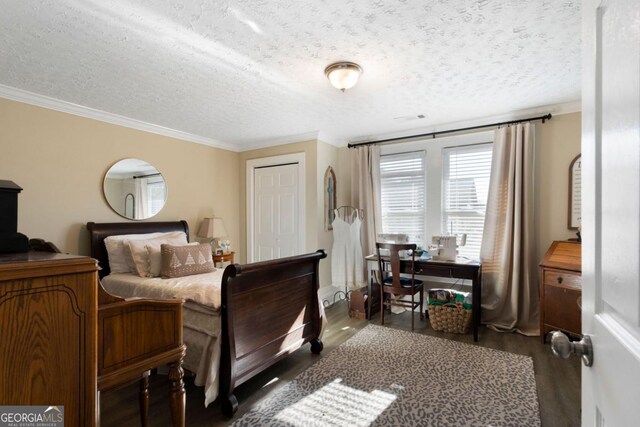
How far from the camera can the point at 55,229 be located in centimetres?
304

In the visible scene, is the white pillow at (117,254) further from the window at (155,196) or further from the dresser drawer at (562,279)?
the dresser drawer at (562,279)

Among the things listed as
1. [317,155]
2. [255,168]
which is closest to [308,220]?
[317,155]

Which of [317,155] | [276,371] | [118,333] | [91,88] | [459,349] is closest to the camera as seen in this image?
[118,333]

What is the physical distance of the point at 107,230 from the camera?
329 centimetres

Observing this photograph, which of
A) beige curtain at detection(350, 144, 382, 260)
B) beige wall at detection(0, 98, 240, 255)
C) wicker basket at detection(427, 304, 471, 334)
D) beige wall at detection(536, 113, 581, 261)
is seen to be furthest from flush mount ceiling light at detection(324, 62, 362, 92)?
beige wall at detection(0, 98, 240, 255)

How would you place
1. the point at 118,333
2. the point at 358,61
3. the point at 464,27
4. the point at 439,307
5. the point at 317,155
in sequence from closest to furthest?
1. the point at 118,333
2. the point at 464,27
3. the point at 358,61
4. the point at 439,307
5. the point at 317,155

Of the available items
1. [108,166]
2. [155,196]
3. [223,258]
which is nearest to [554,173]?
[223,258]

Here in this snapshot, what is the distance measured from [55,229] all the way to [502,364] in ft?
14.0

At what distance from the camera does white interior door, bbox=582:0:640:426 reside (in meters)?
0.48

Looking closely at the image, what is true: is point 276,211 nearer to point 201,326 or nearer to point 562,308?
point 201,326

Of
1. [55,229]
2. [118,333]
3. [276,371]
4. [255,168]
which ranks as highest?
[255,168]

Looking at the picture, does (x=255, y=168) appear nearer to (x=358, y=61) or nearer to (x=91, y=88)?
(x=91, y=88)

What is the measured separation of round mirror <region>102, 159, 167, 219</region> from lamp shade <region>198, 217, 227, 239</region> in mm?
588

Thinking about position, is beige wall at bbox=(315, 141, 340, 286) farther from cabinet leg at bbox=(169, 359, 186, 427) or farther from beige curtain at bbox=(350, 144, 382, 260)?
cabinet leg at bbox=(169, 359, 186, 427)
